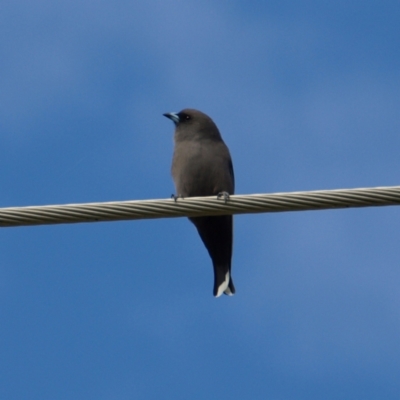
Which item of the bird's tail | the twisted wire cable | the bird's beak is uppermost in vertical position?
the bird's beak

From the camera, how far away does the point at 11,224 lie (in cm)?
646

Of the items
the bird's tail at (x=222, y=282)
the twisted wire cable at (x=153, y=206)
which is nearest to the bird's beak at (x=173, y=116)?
the bird's tail at (x=222, y=282)

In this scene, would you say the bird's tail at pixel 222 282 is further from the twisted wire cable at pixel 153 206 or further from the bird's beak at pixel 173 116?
the twisted wire cable at pixel 153 206

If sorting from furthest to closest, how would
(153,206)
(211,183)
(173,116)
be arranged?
(173,116) < (211,183) < (153,206)

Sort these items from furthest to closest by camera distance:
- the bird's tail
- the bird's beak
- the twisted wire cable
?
the bird's beak
the bird's tail
the twisted wire cable

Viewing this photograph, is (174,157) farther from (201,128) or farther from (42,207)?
(42,207)

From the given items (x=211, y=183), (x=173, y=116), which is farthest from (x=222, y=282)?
(x=173, y=116)

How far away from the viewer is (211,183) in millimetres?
9875

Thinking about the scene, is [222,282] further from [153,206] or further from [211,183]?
[153,206]

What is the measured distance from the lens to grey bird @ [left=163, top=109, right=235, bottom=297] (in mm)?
9875

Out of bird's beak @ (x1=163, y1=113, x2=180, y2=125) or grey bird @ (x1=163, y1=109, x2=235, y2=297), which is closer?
grey bird @ (x1=163, y1=109, x2=235, y2=297)

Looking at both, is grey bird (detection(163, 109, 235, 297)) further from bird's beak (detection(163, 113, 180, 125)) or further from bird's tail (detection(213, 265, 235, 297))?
bird's beak (detection(163, 113, 180, 125))

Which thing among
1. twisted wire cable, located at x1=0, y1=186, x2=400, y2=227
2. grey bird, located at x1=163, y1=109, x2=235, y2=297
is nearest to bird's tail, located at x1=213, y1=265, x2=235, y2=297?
grey bird, located at x1=163, y1=109, x2=235, y2=297

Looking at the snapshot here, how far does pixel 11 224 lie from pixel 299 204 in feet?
5.92
